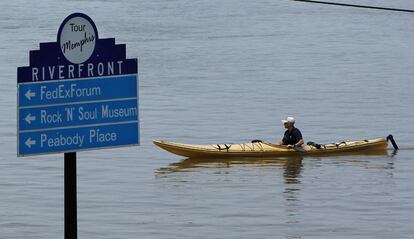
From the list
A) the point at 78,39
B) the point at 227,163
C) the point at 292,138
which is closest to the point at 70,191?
the point at 78,39

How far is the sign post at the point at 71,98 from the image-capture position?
1040 cm

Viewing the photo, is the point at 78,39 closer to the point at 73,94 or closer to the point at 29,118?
the point at 73,94

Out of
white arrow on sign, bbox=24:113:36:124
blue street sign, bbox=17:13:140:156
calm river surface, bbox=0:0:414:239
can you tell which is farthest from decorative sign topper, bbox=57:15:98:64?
calm river surface, bbox=0:0:414:239

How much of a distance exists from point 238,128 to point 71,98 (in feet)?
122

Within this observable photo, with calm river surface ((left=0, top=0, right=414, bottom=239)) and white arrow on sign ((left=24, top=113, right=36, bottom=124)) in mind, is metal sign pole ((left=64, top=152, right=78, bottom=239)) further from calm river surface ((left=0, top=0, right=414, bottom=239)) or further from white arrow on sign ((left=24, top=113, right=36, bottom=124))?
calm river surface ((left=0, top=0, right=414, bottom=239))

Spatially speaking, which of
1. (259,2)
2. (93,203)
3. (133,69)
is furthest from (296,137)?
(259,2)

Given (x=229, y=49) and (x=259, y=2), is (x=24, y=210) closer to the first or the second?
(x=229, y=49)

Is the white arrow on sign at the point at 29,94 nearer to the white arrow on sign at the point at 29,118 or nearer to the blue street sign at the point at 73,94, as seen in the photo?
the blue street sign at the point at 73,94

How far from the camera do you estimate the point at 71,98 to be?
10586 millimetres

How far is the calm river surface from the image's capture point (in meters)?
28.4

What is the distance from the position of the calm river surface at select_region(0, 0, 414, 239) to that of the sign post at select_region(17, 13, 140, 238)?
15.5 meters

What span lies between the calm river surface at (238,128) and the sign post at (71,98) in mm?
15531

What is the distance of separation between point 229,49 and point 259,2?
4000cm

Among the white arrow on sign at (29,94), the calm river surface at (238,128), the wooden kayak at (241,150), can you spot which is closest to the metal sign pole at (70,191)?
the white arrow on sign at (29,94)
